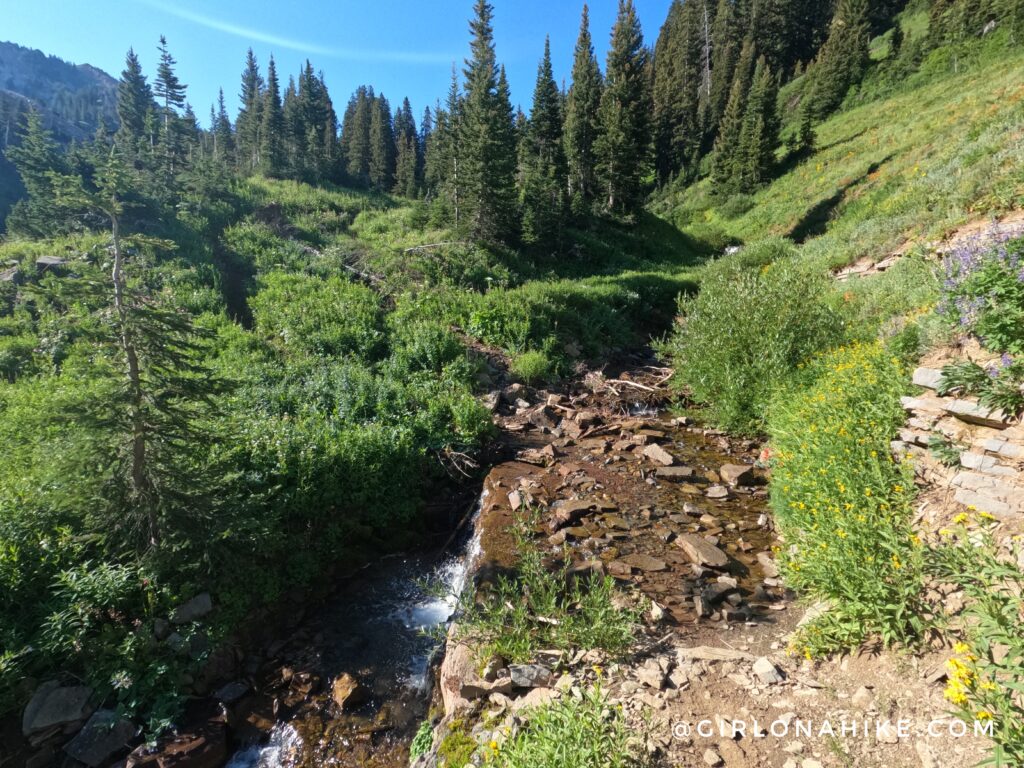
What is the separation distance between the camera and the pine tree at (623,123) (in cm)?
3319

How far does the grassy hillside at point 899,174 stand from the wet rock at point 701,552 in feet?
35.8

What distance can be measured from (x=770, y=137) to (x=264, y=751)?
44.7 metres

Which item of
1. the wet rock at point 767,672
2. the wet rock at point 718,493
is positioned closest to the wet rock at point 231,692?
the wet rock at point 767,672

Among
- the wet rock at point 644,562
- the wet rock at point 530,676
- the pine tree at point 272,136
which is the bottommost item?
the wet rock at point 530,676

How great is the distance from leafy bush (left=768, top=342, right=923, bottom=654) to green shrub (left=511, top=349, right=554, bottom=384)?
6361mm

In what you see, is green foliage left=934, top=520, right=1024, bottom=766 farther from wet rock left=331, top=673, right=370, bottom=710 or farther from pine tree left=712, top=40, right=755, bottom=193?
pine tree left=712, top=40, right=755, bottom=193

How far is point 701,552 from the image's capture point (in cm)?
609

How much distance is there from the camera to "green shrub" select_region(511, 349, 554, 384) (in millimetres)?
13348

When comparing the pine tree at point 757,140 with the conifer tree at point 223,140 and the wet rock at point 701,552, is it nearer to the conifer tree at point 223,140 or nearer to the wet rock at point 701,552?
the wet rock at point 701,552

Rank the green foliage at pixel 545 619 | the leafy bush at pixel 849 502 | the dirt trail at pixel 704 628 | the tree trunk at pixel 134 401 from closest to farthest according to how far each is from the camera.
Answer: the dirt trail at pixel 704 628 → the leafy bush at pixel 849 502 → the green foliage at pixel 545 619 → the tree trunk at pixel 134 401

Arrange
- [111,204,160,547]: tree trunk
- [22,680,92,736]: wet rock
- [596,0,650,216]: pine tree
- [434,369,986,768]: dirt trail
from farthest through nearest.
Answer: [596,0,650,216]: pine tree
[111,204,160,547]: tree trunk
[22,680,92,736]: wet rock
[434,369,986,768]: dirt trail

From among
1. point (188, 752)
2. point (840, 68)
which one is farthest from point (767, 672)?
point (840, 68)

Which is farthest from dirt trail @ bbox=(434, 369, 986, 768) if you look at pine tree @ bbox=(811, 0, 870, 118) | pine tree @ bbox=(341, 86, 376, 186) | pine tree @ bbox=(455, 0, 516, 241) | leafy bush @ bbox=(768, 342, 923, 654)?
pine tree @ bbox=(341, 86, 376, 186)

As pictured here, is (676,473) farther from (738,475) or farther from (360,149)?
(360,149)
